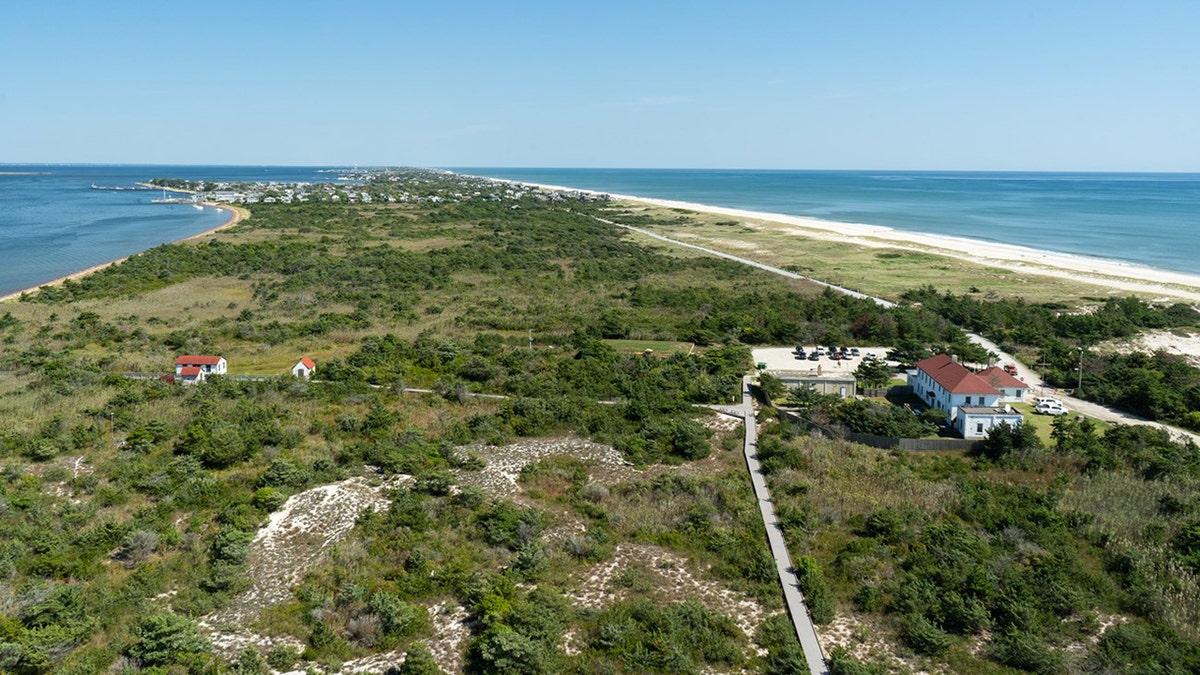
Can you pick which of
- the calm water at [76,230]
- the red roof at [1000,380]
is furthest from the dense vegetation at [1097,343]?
the calm water at [76,230]

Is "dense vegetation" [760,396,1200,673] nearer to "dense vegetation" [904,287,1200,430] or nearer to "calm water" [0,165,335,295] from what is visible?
"dense vegetation" [904,287,1200,430]

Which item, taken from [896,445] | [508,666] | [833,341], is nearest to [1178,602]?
[896,445]

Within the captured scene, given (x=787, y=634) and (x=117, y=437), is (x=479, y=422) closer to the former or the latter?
(x=117, y=437)

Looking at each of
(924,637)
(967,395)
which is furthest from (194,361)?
(967,395)

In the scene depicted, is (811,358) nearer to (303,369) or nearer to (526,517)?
(526,517)

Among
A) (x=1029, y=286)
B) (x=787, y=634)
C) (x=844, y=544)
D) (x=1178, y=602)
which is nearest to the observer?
(x=787, y=634)

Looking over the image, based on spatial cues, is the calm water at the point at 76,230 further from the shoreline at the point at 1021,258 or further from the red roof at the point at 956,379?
the shoreline at the point at 1021,258
